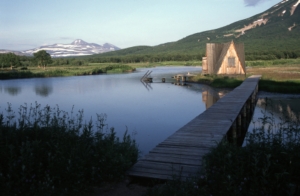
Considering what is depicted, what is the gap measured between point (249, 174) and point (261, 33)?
115947 mm

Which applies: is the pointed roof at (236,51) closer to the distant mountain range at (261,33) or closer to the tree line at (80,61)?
the tree line at (80,61)

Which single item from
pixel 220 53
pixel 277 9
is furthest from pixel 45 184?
pixel 277 9

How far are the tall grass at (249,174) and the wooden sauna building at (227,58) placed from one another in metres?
26.8

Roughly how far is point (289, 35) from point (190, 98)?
3614 inches

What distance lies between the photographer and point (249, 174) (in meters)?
4.29

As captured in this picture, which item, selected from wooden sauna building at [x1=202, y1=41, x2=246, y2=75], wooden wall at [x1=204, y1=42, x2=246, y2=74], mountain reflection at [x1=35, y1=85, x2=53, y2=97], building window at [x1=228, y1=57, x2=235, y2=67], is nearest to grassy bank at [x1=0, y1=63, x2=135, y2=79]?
mountain reflection at [x1=35, y1=85, x2=53, y2=97]

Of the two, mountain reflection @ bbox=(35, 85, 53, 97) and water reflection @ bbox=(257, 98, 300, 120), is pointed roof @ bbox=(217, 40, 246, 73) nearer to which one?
water reflection @ bbox=(257, 98, 300, 120)

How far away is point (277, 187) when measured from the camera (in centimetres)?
400

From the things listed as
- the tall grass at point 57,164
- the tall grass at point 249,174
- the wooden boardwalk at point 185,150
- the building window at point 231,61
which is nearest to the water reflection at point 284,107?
the wooden boardwalk at point 185,150

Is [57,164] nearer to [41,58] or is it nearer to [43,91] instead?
[43,91]

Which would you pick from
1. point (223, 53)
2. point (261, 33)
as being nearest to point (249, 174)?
point (223, 53)

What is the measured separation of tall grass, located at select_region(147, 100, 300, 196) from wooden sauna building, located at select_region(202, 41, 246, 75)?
88.1 feet

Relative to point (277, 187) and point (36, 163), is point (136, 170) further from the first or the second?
point (277, 187)

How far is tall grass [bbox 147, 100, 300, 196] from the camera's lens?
4.04 meters
